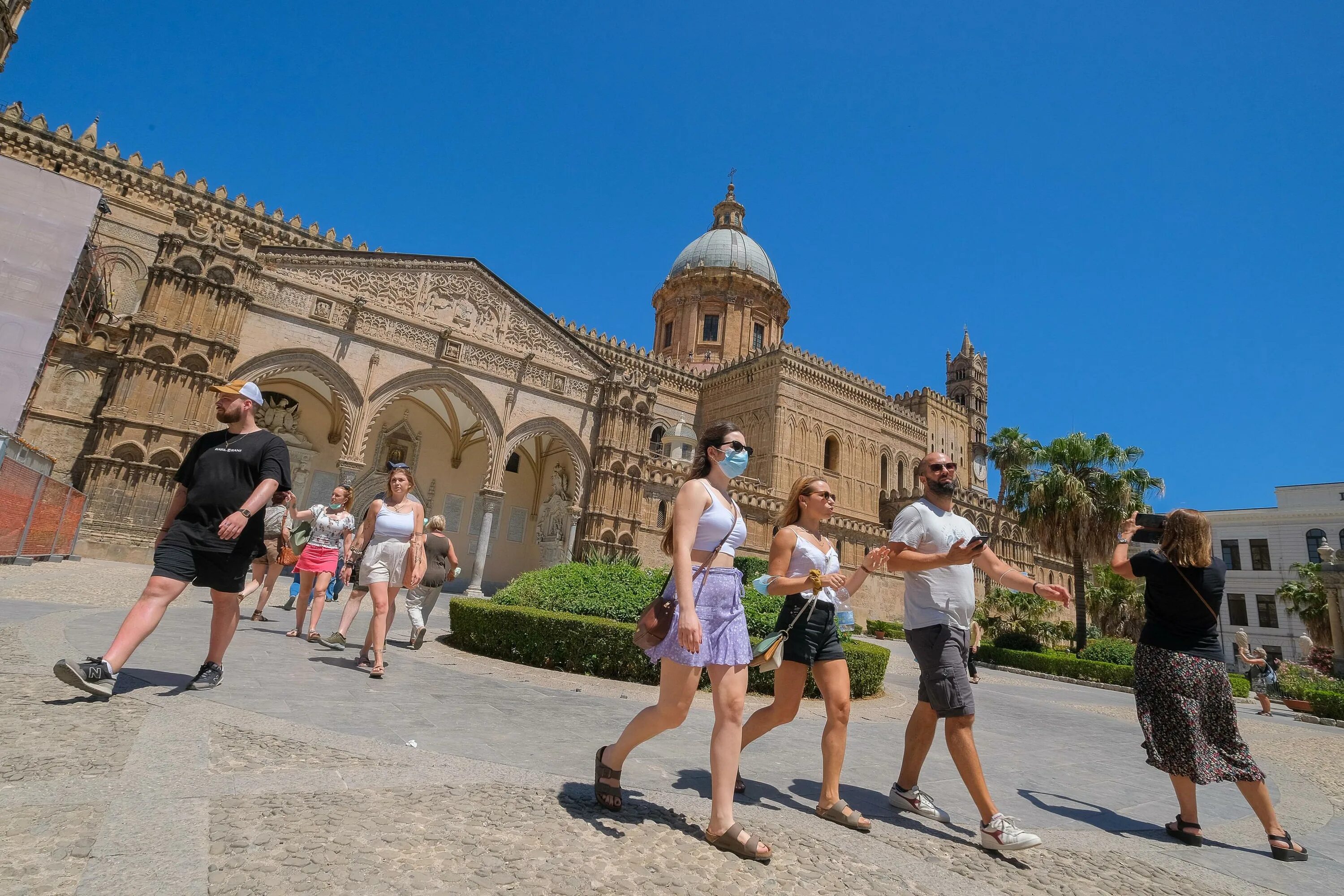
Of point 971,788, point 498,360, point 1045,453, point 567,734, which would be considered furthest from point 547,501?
point 971,788

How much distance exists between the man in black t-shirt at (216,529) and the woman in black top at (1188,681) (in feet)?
15.8

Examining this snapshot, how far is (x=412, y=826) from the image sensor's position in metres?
2.30

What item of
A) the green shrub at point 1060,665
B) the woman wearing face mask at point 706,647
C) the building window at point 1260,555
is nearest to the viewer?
the woman wearing face mask at point 706,647

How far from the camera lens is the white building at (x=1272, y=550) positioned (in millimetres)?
34625

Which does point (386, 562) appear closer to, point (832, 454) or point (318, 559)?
point (318, 559)

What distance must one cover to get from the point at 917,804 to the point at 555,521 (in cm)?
2245

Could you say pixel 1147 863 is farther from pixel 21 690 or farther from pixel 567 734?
pixel 21 690

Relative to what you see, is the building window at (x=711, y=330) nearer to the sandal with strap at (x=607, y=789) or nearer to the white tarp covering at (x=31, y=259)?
the white tarp covering at (x=31, y=259)

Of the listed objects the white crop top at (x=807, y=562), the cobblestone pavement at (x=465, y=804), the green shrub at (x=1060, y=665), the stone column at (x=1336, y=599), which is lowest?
the cobblestone pavement at (x=465, y=804)

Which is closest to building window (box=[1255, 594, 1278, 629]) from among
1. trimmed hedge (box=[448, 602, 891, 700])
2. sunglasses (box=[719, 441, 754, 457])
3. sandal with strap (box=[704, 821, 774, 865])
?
trimmed hedge (box=[448, 602, 891, 700])

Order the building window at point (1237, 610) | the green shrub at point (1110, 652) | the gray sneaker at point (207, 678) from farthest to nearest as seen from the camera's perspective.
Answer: the building window at point (1237, 610), the green shrub at point (1110, 652), the gray sneaker at point (207, 678)

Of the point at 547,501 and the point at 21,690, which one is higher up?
the point at 547,501

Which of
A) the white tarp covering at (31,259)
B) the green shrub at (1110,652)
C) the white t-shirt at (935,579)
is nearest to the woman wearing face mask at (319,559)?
the white t-shirt at (935,579)

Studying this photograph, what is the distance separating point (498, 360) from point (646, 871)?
849 inches
